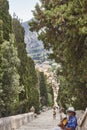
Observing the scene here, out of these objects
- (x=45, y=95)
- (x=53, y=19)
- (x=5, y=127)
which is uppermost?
(x=53, y=19)

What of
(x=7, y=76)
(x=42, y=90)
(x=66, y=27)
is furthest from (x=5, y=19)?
(x=42, y=90)

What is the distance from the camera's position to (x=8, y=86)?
36.8 m

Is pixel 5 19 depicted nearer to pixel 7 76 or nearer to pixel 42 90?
pixel 7 76

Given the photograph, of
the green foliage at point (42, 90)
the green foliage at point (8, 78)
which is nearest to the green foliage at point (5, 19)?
the green foliage at point (8, 78)

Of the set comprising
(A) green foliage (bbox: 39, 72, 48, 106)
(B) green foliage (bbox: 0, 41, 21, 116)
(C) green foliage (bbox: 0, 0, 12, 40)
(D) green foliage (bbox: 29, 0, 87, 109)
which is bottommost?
(A) green foliage (bbox: 39, 72, 48, 106)

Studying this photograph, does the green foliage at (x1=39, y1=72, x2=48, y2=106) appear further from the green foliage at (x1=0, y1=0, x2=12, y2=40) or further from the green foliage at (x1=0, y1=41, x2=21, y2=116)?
the green foliage at (x1=0, y1=41, x2=21, y2=116)

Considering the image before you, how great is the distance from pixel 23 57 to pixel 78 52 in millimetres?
40497

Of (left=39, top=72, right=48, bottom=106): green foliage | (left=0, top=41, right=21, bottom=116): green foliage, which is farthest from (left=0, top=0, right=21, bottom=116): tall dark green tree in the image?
(left=39, top=72, right=48, bottom=106): green foliage

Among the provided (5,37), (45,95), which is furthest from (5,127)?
(45,95)

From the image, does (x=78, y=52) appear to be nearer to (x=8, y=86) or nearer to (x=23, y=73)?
(x=8, y=86)

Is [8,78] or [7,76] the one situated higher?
[7,76]

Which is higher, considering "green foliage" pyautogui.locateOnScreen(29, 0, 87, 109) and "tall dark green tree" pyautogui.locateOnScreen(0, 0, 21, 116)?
"green foliage" pyautogui.locateOnScreen(29, 0, 87, 109)

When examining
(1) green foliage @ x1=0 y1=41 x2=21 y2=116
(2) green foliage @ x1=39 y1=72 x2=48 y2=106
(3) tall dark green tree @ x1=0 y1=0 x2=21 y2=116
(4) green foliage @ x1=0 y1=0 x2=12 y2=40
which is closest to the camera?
(3) tall dark green tree @ x1=0 y1=0 x2=21 y2=116

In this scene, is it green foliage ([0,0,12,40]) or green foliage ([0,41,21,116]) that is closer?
green foliage ([0,41,21,116])
